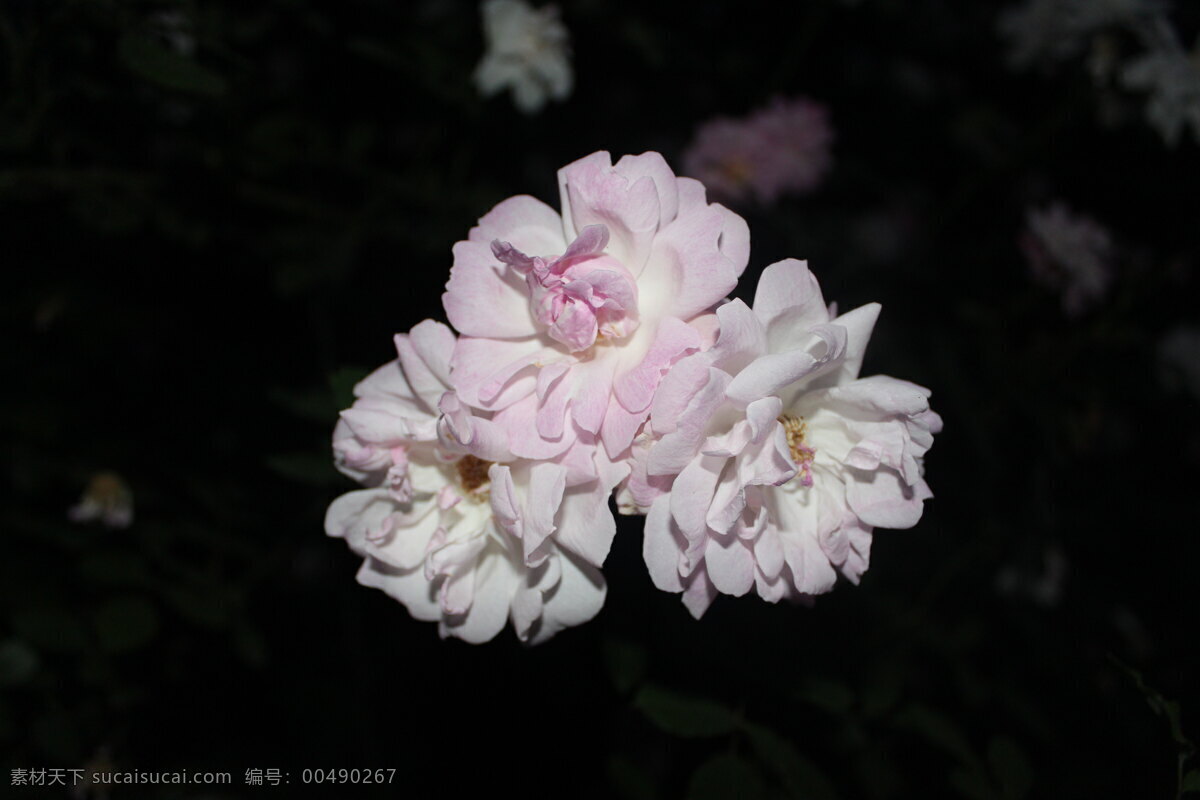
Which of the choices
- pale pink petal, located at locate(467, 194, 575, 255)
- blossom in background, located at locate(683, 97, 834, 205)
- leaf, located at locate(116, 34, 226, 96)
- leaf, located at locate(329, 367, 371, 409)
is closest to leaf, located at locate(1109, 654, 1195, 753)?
pale pink petal, located at locate(467, 194, 575, 255)

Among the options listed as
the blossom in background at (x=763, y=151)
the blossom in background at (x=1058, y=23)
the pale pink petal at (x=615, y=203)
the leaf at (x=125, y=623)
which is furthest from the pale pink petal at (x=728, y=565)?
the blossom in background at (x=1058, y=23)

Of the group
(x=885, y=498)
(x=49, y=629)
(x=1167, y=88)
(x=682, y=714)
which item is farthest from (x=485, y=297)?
(x=1167, y=88)

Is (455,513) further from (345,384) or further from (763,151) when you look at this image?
(763,151)

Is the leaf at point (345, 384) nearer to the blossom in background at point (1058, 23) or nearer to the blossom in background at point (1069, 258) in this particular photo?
the blossom in background at point (1069, 258)

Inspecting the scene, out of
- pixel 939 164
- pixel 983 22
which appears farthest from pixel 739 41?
pixel 983 22

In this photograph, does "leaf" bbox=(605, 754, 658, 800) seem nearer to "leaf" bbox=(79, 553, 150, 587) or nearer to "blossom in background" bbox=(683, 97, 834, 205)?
"leaf" bbox=(79, 553, 150, 587)

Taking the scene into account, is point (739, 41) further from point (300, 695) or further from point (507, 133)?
point (300, 695)
